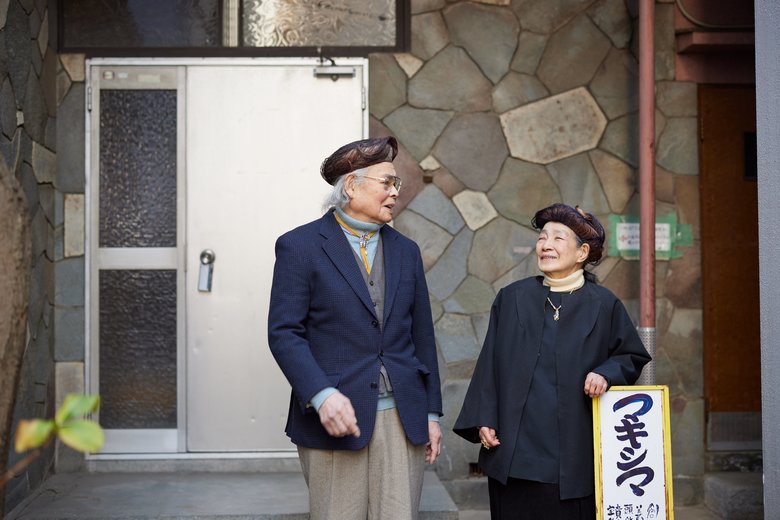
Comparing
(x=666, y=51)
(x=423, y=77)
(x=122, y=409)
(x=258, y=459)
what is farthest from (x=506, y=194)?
(x=122, y=409)

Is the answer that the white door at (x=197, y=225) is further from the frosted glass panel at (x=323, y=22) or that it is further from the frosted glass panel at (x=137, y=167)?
the frosted glass panel at (x=323, y=22)

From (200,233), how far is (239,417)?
3.54ft

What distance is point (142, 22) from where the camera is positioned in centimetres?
498

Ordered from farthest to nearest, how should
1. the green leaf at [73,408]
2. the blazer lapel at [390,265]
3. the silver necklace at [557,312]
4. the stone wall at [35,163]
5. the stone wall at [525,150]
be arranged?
the stone wall at [525,150]
the stone wall at [35,163]
the silver necklace at [557,312]
the blazer lapel at [390,265]
the green leaf at [73,408]

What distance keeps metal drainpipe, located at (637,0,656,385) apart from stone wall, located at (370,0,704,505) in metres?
0.31

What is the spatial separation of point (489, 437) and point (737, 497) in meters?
2.29

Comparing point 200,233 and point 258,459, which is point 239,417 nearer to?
point 258,459

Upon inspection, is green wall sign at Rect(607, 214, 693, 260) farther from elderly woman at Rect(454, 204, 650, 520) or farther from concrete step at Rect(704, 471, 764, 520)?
elderly woman at Rect(454, 204, 650, 520)

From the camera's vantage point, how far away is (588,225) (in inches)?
126

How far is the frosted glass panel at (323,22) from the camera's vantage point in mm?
5008

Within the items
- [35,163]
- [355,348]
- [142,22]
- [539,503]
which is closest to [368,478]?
[355,348]

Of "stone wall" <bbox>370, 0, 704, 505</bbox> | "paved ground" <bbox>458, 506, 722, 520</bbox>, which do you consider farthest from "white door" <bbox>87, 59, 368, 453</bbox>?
"paved ground" <bbox>458, 506, 722, 520</bbox>

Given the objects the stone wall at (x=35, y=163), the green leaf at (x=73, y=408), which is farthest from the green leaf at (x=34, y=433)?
the stone wall at (x=35, y=163)

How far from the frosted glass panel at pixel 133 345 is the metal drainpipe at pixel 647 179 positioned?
2642 millimetres
